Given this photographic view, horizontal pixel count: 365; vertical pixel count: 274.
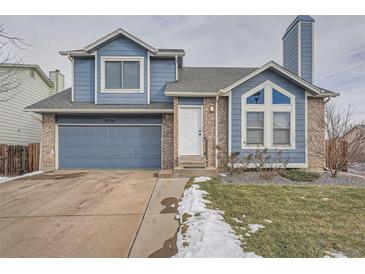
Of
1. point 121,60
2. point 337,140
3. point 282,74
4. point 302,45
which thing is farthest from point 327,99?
point 121,60

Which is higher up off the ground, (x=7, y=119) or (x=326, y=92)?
(x=326, y=92)

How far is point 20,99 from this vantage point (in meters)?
12.0

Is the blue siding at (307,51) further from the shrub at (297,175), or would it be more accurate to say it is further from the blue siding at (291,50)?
the shrub at (297,175)

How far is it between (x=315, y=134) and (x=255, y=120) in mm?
2515

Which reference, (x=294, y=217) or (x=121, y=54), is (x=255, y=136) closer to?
(x=294, y=217)

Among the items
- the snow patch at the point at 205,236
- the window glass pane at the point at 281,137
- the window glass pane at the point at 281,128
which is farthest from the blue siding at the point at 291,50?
the snow patch at the point at 205,236

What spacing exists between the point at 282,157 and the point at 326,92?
10.3ft

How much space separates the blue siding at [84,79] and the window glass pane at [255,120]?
680cm
